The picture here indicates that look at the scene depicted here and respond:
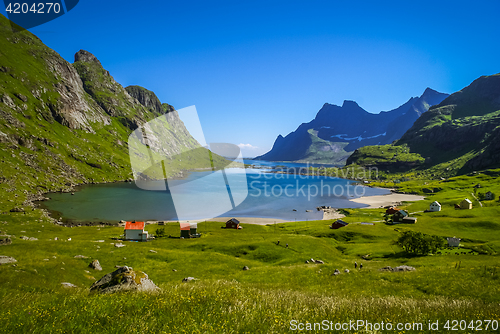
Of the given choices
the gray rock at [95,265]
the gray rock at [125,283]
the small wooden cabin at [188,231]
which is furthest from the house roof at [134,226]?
the gray rock at [125,283]

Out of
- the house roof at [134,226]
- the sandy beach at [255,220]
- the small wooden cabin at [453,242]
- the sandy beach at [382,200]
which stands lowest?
the sandy beach at [382,200]

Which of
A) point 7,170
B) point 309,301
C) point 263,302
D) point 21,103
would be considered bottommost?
→ point 309,301

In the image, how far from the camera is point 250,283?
77.7ft

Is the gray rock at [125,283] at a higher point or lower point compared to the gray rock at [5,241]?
higher

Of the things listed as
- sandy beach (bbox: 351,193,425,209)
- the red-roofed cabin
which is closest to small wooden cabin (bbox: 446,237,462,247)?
the red-roofed cabin

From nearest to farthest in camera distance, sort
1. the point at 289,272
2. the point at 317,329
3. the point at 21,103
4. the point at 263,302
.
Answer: the point at 317,329 → the point at 263,302 → the point at 289,272 → the point at 21,103

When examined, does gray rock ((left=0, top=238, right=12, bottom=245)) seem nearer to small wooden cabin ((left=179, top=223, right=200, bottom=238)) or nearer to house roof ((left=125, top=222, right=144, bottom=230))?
house roof ((left=125, top=222, right=144, bottom=230))

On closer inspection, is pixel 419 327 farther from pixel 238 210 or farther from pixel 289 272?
pixel 238 210

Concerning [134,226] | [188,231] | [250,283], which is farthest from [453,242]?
[134,226]

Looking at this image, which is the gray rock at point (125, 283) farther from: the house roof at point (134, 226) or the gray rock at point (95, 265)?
the house roof at point (134, 226)

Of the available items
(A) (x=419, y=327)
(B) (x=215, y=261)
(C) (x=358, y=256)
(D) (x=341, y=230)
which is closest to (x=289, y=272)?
(B) (x=215, y=261)

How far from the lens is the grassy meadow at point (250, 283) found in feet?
21.8

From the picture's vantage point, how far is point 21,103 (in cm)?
16862

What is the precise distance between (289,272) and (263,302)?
26475 mm
